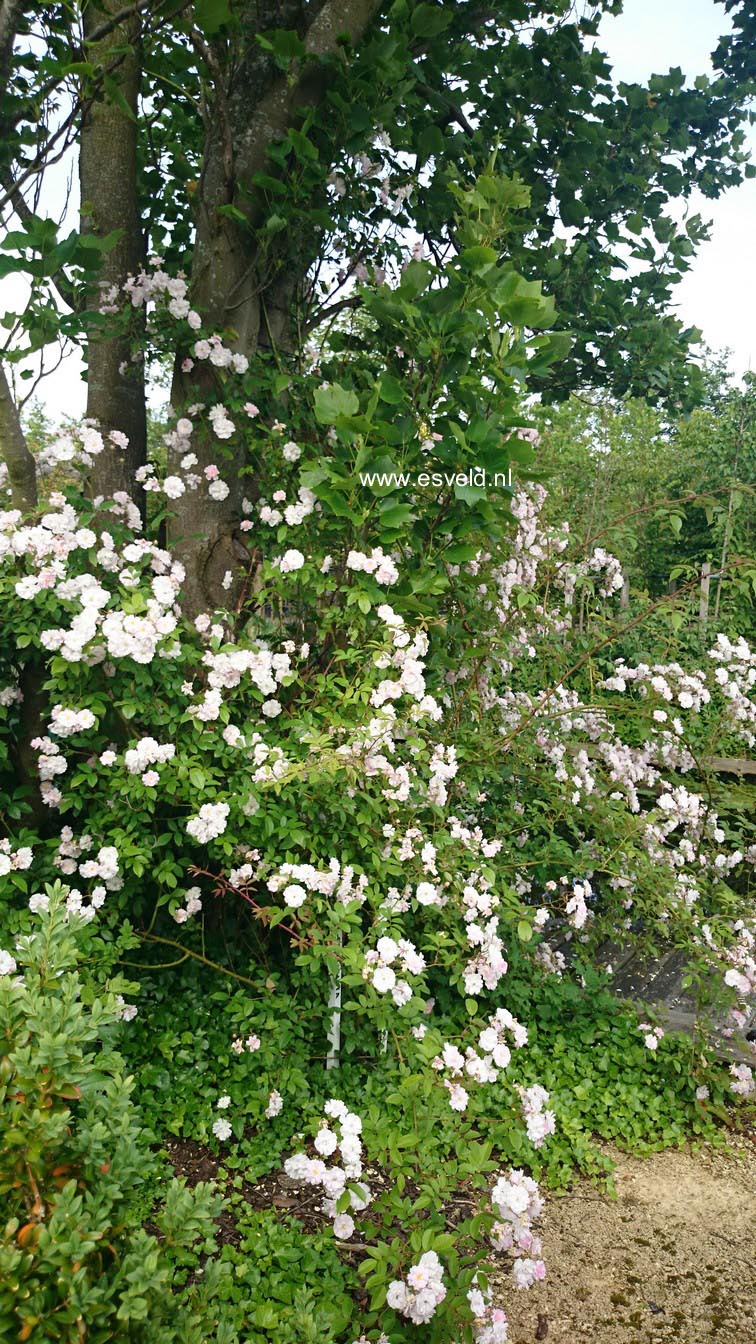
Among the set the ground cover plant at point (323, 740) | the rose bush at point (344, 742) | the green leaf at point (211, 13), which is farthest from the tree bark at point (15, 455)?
the green leaf at point (211, 13)

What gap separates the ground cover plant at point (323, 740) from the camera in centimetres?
234

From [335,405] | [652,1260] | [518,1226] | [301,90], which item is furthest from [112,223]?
[652,1260]

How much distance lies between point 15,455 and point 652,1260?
3.25 m

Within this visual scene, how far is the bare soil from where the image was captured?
2.34 m

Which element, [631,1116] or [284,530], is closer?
[284,530]

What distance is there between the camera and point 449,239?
406 centimetres

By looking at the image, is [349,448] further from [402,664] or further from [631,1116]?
[631,1116]

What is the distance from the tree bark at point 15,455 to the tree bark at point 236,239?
1.69 feet

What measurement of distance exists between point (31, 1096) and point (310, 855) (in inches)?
57.6

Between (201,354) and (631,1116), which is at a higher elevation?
(201,354)

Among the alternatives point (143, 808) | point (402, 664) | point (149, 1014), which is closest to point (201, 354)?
point (402, 664)

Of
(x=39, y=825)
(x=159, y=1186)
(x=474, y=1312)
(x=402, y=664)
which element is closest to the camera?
(x=474, y=1312)

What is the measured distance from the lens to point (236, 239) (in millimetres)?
3273

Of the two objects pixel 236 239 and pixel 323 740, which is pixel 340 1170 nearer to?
pixel 323 740
